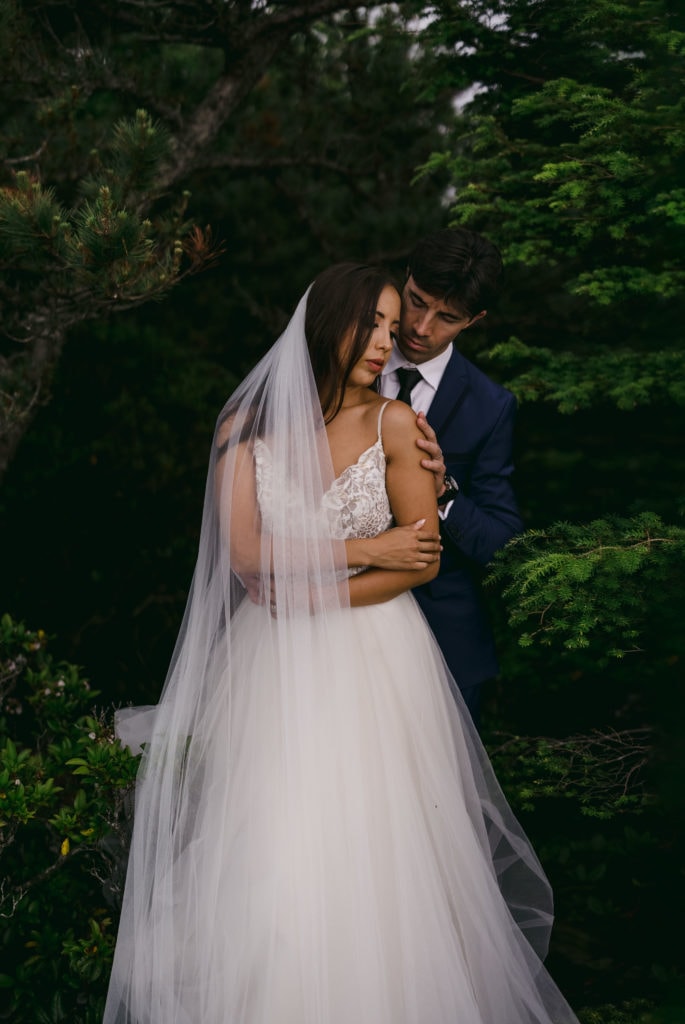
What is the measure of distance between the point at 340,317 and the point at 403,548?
2.34 feet

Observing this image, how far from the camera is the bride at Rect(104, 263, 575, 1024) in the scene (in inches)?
99.6

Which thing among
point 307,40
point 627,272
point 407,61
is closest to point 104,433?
point 307,40

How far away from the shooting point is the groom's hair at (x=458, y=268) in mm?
3152

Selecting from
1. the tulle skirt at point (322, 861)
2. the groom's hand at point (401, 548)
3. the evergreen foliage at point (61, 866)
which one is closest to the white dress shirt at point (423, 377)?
the groom's hand at point (401, 548)

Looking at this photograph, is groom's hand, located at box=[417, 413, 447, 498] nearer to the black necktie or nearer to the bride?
the bride

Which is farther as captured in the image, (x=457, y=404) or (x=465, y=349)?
(x=465, y=349)

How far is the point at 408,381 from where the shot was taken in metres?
3.26

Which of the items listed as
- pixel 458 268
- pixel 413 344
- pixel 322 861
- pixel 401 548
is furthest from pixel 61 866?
pixel 458 268

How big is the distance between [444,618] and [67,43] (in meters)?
2.88

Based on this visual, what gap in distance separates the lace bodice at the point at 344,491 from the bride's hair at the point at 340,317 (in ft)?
0.61

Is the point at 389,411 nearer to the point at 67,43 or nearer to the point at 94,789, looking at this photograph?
the point at 94,789

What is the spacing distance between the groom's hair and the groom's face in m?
0.02

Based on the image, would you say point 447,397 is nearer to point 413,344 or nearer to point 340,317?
point 413,344

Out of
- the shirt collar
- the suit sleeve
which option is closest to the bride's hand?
the suit sleeve
